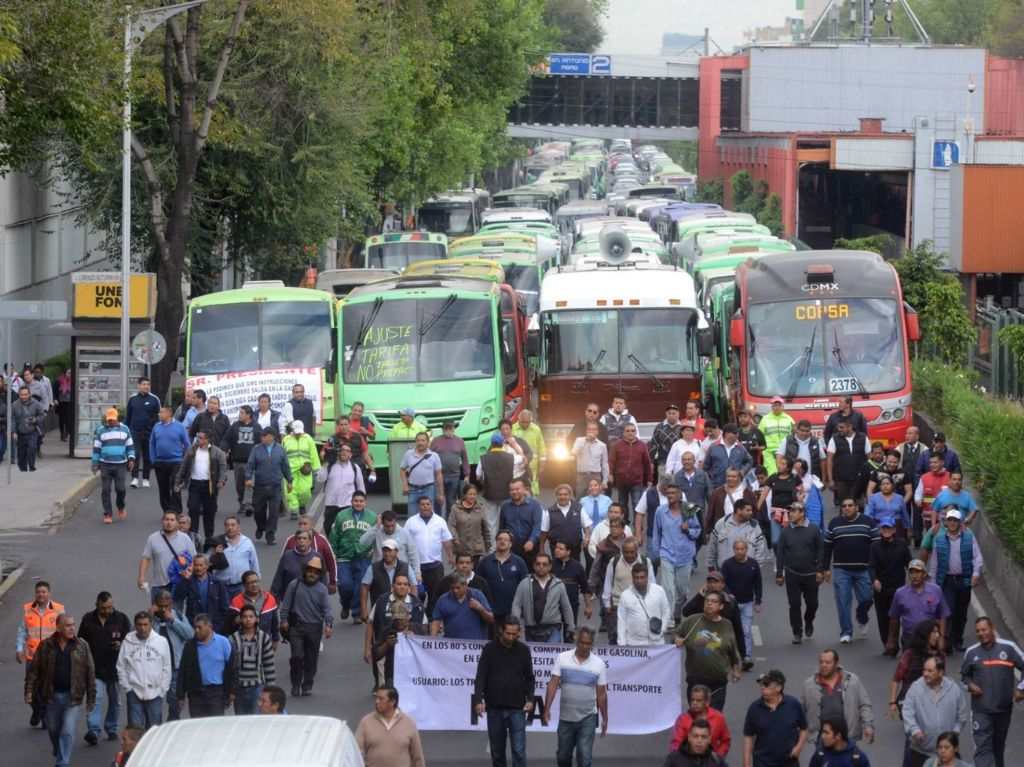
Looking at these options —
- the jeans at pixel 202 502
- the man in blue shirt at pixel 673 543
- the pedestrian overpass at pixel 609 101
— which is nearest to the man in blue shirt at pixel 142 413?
the jeans at pixel 202 502

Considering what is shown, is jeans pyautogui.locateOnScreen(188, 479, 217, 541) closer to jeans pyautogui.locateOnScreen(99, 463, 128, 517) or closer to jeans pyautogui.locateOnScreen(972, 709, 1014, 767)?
jeans pyautogui.locateOnScreen(99, 463, 128, 517)

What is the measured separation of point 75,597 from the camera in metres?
19.9

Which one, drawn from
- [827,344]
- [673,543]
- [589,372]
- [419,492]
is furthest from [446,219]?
[673,543]

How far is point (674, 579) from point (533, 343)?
10.9m

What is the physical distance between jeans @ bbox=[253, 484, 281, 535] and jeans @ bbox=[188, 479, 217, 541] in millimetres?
485

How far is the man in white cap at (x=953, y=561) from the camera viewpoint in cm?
1714

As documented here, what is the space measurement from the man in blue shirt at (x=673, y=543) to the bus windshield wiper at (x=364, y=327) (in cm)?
969

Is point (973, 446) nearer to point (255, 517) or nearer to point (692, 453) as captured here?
point (692, 453)

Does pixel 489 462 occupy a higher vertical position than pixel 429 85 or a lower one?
lower

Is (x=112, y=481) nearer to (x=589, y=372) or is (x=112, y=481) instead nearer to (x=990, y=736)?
(x=589, y=372)

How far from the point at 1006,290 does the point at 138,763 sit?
48.5 metres

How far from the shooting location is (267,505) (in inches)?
867

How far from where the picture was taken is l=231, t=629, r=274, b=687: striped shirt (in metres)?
14.4

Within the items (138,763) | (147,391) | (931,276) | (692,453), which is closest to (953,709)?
(138,763)
